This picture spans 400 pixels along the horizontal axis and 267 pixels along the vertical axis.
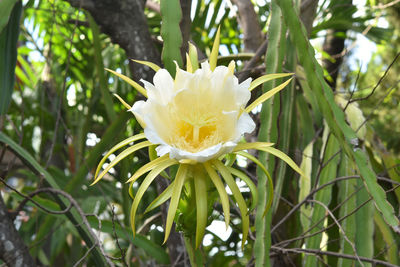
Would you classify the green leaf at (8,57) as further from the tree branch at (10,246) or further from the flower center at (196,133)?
the flower center at (196,133)

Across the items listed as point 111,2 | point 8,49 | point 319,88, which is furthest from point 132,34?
point 319,88

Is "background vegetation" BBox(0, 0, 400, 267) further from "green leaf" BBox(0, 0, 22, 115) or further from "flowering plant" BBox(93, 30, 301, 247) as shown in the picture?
"flowering plant" BBox(93, 30, 301, 247)

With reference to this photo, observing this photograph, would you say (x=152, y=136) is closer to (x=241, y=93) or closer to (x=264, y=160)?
(x=241, y=93)

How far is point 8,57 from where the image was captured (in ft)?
3.00

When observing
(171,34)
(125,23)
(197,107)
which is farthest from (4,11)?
(197,107)

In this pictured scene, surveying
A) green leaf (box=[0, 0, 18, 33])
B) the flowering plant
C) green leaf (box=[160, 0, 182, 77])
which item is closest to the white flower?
the flowering plant

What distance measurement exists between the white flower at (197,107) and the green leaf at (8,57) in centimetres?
51

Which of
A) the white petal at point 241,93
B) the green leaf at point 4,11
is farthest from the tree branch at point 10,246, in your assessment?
the white petal at point 241,93

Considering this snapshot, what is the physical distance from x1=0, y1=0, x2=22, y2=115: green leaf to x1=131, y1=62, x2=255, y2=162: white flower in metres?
0.51

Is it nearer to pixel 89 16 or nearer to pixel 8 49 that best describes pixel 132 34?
pixel 89 16

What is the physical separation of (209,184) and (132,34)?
0.59m

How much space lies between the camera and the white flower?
46 centimetres

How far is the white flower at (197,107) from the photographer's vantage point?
464 mm

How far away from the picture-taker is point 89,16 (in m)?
1.01
